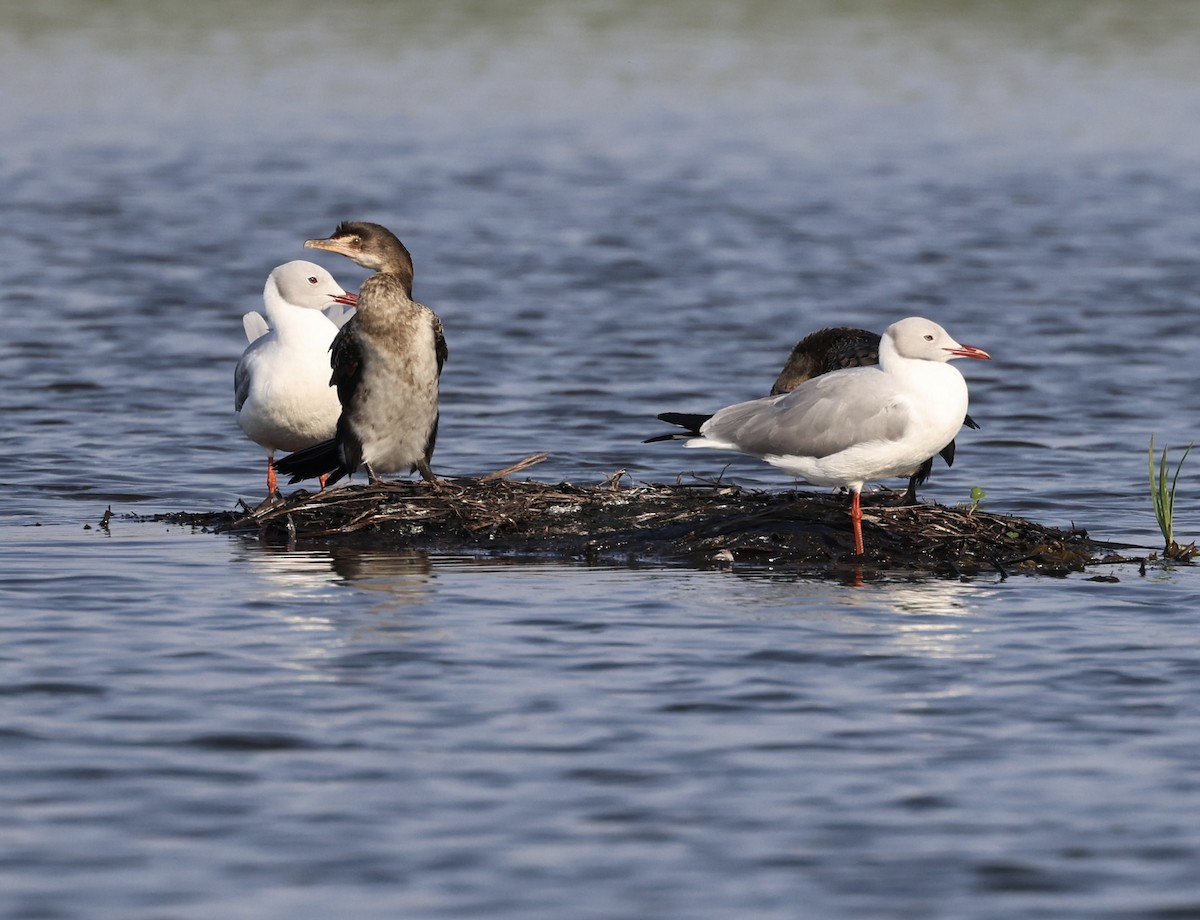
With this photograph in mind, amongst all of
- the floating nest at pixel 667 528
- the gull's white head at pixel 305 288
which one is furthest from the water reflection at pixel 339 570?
the gull's white head at pixel 305 288

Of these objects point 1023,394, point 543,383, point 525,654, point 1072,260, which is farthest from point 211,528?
point 1072,260

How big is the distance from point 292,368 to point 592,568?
86.8 inches

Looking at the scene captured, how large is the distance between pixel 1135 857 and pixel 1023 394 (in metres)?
11.1

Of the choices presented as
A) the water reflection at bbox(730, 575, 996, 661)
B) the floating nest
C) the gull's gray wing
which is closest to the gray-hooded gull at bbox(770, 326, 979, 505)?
the floating nest

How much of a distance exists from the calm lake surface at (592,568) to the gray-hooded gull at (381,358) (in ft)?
2.43

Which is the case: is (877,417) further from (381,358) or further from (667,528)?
(381,358)

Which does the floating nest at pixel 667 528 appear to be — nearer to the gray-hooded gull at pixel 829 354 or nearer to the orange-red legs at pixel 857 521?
the orange-red legs at pixel 857 521

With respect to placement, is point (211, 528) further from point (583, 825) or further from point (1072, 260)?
point (1072, 260)

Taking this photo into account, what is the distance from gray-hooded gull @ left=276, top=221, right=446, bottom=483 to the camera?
11484mm

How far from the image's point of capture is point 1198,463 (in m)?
14.7

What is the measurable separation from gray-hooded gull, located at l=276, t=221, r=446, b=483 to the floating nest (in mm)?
274

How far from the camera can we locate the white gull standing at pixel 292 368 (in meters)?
12.0

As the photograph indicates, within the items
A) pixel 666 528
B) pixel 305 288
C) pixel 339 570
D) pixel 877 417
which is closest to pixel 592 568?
pixel 666 528

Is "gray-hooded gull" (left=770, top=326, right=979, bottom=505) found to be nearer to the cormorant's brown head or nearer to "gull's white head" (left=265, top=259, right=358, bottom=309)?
the cormorant's brown head
